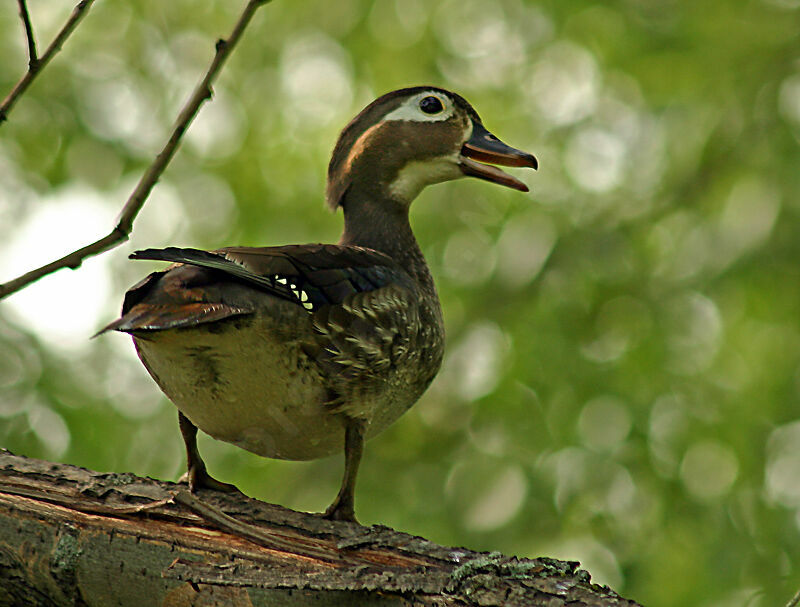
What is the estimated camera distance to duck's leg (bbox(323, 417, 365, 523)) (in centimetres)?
258

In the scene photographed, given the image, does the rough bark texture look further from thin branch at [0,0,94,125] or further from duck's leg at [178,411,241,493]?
thin branch at [0,0,94,125]

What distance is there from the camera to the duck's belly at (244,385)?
2383 mm

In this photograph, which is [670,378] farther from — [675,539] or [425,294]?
[425,294]

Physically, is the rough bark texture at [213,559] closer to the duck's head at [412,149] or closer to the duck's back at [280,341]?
the duck's back at [280,341]

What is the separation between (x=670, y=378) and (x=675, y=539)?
866 millimetres

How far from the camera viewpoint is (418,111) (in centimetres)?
331

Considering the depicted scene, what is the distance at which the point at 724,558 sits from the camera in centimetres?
428

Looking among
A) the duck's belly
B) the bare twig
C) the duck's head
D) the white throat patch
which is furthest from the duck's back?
the white throat patch

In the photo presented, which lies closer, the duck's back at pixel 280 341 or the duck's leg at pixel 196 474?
the duck's back at pixel 280 341

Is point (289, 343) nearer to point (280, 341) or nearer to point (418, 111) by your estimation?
point (280, 341)

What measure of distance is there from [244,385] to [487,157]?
1.38 meters

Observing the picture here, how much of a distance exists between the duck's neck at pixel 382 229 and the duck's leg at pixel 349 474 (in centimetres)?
76

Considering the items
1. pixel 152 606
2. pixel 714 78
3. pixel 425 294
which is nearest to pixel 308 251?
pixel 425 294

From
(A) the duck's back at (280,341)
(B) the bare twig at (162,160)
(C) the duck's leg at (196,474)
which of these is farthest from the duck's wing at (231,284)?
(C) the duck's leg at (196,474)
